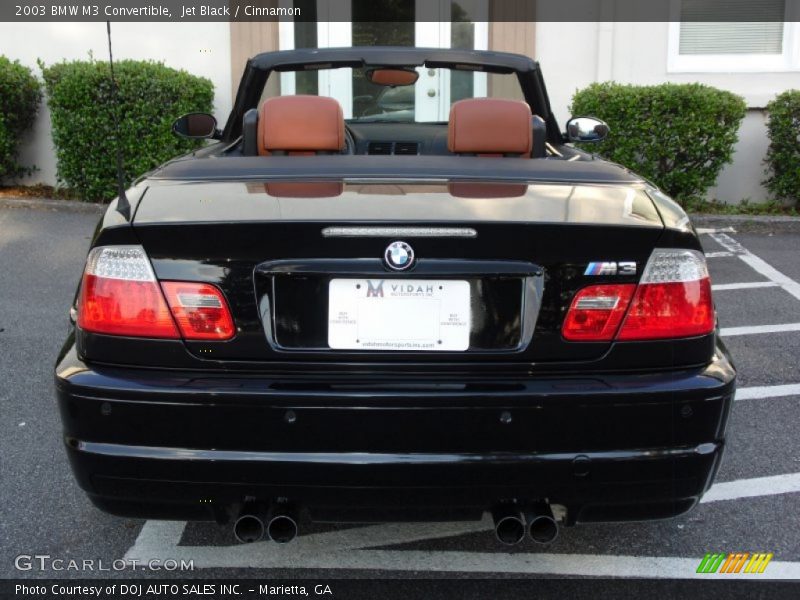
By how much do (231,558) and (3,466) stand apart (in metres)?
1.22

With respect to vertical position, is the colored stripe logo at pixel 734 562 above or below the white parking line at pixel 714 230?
below

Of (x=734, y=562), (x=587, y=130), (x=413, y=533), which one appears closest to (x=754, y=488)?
(x=734, y=562)

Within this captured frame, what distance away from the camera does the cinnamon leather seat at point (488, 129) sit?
367 centimetres

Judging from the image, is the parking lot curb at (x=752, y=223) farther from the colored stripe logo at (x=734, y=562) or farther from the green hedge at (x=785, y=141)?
the colored stripe logo at (x=734, y=562)

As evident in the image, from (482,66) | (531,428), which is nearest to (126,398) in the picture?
(531,428)

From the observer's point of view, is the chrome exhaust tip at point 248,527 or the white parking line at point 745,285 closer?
the chrome exhaust tip at point 248,527

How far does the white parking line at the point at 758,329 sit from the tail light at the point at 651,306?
10.8 ft

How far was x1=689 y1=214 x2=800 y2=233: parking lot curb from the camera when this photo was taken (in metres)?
9.12

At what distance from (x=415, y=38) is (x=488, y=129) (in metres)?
7.49

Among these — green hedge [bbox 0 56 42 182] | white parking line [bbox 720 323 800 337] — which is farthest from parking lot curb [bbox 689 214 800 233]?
green hedge [bbox 0 56 42 182]

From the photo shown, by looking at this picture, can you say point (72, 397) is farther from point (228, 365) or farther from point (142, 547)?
point (142, 547)

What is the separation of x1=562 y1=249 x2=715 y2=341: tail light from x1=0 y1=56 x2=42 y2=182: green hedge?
846 cm

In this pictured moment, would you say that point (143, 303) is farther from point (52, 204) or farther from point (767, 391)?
point (52, 204)

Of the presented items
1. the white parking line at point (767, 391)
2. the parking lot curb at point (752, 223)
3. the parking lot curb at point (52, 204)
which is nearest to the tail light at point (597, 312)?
the white parking line at point (767, 391)
